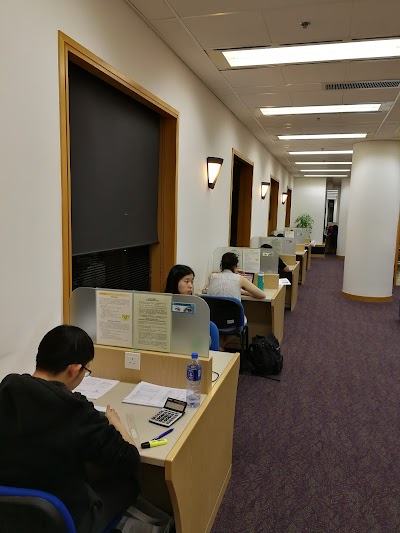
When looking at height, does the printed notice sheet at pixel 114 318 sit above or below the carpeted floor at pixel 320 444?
above

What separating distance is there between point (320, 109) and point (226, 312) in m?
3.12

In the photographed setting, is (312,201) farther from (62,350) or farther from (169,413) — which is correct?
(62,350)

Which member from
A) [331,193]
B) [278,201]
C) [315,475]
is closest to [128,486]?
[315,475]

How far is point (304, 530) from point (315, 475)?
1.55 feet

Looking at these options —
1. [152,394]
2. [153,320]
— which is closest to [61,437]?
[152,394]

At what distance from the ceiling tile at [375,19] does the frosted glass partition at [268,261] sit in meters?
2.64

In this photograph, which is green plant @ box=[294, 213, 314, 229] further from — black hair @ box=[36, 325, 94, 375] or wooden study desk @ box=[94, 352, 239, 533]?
black hair @ box=[36, 325, 94, 375]

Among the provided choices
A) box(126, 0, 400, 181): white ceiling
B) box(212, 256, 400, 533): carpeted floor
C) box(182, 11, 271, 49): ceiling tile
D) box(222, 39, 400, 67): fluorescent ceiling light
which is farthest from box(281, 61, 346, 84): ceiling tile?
box(212, 256, 400, 533): carpeted floor

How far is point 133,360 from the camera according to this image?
2.13 meters

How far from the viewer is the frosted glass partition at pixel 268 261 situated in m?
5.23

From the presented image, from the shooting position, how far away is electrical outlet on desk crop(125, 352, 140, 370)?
2129 millimetres

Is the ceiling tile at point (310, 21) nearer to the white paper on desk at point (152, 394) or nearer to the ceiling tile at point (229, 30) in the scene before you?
the ceiling tile at point (229, 30)

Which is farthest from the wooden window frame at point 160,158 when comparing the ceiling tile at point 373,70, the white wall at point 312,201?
the white wall at point 312,201

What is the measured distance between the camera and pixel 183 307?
81.1 inches
